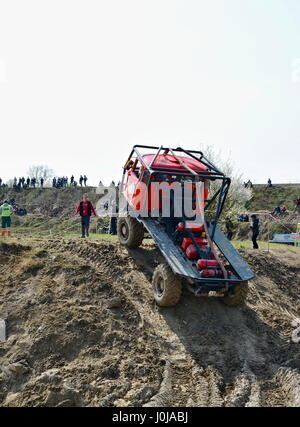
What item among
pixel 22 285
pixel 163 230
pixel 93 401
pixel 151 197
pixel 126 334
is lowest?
pixel 93 401

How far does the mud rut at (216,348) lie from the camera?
6383 mm

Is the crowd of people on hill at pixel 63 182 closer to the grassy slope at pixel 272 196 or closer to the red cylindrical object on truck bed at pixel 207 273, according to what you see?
the grassy slope at pixel 272 196

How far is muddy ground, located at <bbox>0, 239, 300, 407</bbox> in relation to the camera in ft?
21.3

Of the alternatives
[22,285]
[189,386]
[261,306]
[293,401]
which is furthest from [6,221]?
[293,401]

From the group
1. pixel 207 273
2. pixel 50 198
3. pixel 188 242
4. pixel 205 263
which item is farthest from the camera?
pixel 50 198

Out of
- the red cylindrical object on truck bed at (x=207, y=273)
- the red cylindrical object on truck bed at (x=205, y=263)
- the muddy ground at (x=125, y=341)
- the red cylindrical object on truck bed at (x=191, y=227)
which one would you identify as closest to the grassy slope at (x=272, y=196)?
the muddy ground at (x=125, y=341)

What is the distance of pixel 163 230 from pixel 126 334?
2743 millimetres

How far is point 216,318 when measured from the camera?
8633 millimetres

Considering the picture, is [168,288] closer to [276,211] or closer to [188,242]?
[188,242]

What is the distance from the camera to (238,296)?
8.79 meters

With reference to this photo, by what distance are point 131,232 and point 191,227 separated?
2.11 metres

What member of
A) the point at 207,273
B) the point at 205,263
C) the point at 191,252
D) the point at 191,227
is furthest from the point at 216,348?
the point at 191,227

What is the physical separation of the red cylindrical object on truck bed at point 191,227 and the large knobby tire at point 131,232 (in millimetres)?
1638
